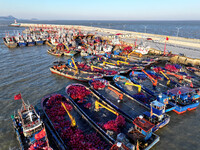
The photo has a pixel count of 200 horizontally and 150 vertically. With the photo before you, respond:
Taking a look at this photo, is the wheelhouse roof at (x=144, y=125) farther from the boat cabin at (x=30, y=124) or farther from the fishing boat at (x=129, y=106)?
the boat cabin at (x=30, y=124)

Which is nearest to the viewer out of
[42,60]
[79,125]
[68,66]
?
[79,125]

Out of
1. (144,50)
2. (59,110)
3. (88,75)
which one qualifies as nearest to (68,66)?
(88,75)

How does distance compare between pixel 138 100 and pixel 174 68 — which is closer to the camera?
pixel 138 100

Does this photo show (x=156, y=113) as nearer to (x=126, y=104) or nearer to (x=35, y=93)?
(x=126, y=104)

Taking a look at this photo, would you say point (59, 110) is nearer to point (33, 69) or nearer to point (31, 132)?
point (31, 132)

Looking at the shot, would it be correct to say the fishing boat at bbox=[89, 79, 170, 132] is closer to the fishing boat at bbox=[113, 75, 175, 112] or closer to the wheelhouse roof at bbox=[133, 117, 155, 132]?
the fishing boat at bbox=[113, 75, 175, 112]

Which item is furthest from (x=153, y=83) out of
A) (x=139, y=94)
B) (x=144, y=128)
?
(x=144, y=128)

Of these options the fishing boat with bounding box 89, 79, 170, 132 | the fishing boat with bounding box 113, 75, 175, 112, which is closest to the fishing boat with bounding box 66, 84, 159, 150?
the fishing boat with bounding box 89, 79, 170, 132
